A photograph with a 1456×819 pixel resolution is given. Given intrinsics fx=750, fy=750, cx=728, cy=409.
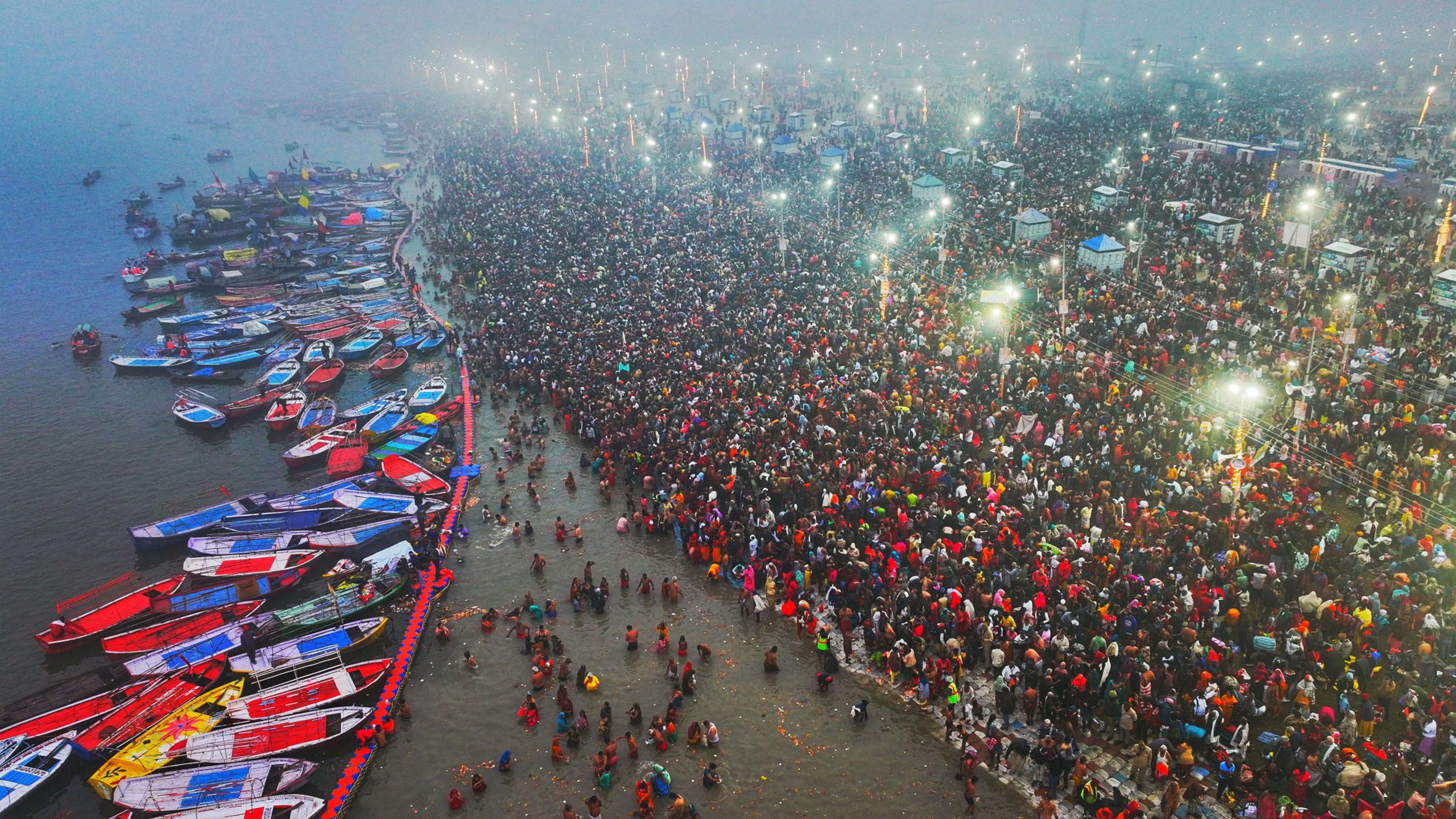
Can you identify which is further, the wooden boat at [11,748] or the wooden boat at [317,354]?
the wooden boat at [317,354]

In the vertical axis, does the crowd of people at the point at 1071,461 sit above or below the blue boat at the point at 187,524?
above

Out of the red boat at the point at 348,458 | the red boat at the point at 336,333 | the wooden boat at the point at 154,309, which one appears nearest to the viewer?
the red boat at the point at 348,458

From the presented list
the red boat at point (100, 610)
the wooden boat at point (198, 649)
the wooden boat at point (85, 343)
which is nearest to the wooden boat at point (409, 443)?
the red boat at point (100, 610)

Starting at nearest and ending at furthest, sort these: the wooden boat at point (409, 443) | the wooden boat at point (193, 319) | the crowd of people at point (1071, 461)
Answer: the crowd of people at point (1071, 461) < the wooden boat at point (409, 443) < the wooden boat at point (193, 319)

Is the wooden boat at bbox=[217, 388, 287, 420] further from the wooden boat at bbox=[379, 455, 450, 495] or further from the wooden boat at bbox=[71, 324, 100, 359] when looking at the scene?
the wooden boat at bbox=[71, 324, 100, 359]

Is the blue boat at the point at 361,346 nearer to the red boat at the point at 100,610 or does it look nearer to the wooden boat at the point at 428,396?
the wooden boat at the point at 428,396

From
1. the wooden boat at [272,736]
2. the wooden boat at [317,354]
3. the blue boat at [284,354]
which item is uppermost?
the wooden boat at [317,354]

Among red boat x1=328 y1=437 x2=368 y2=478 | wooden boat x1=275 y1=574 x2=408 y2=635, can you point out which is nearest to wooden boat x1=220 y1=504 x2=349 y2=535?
red boat x1=328 y1=437 x2=368 y2=478
